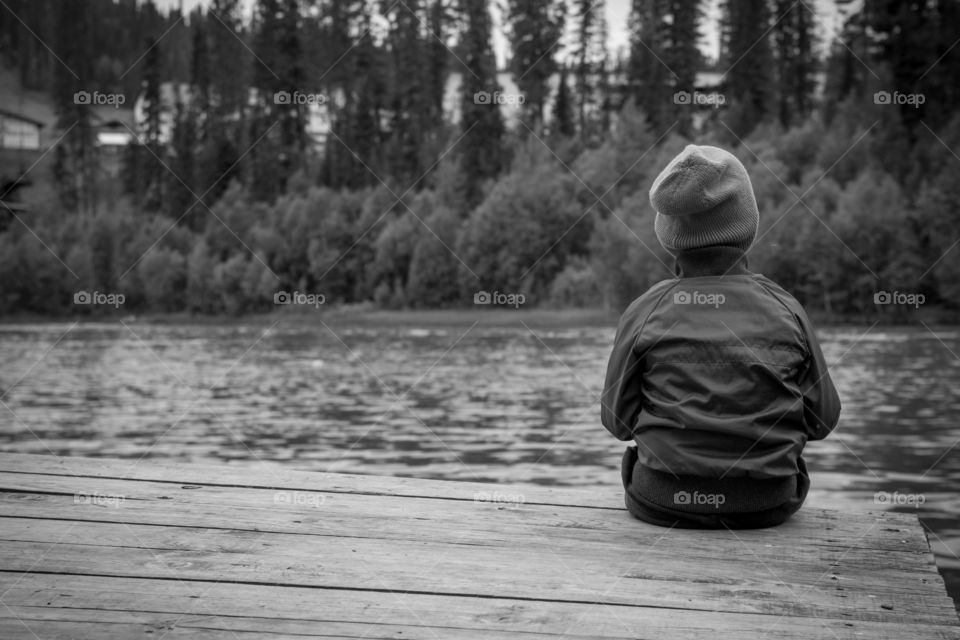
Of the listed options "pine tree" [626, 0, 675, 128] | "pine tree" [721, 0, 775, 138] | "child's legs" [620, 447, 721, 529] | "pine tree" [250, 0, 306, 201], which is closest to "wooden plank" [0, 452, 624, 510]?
"child's legs" [620, 447, 721, 529]

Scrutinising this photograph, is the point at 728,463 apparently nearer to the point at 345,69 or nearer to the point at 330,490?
the point at 330,490

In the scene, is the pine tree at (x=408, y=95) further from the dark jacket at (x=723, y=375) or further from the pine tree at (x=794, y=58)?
the dark jacket at (x=723, y=375)

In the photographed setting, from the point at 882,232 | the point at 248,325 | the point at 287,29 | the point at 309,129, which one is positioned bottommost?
the point at 248,325

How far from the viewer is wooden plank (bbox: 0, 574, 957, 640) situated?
10.7 feet

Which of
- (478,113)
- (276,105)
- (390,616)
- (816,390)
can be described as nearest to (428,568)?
(390,616)

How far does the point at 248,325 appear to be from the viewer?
62531 millimetres

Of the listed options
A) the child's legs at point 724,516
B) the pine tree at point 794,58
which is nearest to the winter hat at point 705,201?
the child's legs at point 724,516

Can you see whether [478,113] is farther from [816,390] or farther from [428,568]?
[428,568]

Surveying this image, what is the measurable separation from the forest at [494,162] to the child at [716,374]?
3541 centimetres

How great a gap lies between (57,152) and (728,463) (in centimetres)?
10144

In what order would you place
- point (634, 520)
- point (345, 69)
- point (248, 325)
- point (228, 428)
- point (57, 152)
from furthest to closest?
1. point (57, 152)
2. point (345, 69)
3. point (248, 325)
4. point (228, 428)
5. point (634, 520)

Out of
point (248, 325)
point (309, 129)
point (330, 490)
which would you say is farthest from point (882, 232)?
point (309, 129)

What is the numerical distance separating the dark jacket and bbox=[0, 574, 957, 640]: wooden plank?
98 cm

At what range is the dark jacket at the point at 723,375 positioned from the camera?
4.27 metres
